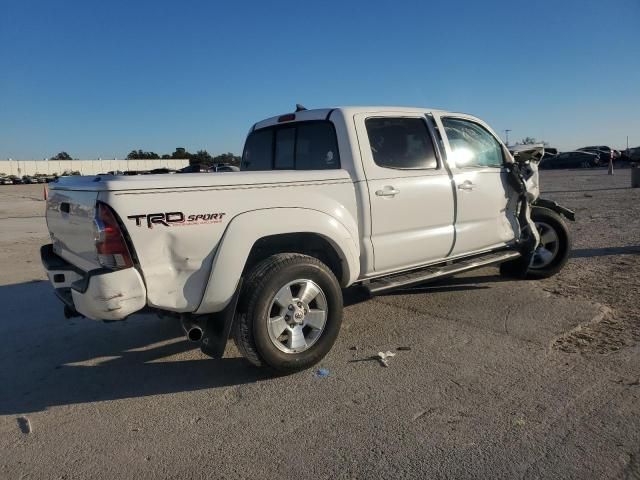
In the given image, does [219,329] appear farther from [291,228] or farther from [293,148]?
[293,148]

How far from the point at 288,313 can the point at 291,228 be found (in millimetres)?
637

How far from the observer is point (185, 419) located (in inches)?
132

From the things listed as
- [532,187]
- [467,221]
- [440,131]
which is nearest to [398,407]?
[467,221]

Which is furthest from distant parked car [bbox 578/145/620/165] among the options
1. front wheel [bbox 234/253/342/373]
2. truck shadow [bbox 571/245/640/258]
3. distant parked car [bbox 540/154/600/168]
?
front wheel [bbox 234/253/342/373]

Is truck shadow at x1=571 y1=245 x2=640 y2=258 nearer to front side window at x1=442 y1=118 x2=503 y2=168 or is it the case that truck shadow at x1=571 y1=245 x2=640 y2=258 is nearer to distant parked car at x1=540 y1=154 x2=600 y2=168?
front side window at x1=442 y1=118 x2=503 y2=168

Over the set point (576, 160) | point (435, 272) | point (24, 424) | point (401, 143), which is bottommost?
point (24, 424)

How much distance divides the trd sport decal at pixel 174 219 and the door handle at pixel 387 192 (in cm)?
150

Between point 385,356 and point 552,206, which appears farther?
point 552,206

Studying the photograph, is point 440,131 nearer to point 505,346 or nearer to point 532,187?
point 532,187

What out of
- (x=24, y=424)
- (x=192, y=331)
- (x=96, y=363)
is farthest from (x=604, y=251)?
(x=24, y=424)

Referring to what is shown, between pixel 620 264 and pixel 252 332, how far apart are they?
18.7 feet

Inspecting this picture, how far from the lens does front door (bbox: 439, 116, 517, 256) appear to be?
5.23 meters

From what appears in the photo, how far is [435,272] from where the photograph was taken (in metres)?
5.00

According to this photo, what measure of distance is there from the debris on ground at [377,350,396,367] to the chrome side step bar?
1.68 ft
